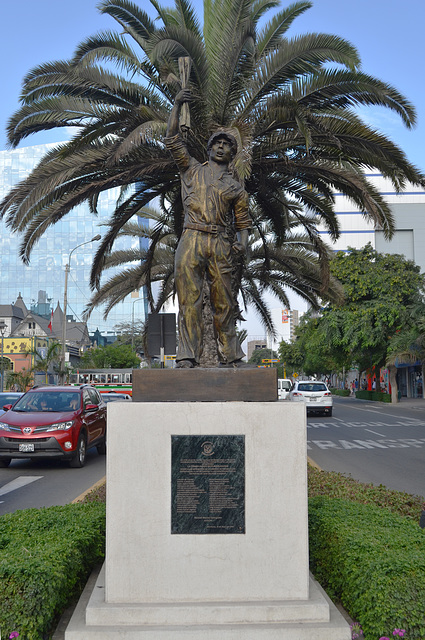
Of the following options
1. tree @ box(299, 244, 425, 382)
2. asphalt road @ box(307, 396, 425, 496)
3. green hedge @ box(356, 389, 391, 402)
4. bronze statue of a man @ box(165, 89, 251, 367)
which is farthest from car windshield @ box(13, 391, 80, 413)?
green hedge @ box(356, 389, 391, 402)

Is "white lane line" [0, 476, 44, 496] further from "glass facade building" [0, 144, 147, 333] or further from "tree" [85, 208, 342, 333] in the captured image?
"glass facade building" [0, 144, 147, 333]

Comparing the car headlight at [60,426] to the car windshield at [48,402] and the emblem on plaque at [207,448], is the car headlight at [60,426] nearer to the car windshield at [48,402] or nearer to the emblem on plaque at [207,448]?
the car windshield at [48,402]

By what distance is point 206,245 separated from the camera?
500 centimetres

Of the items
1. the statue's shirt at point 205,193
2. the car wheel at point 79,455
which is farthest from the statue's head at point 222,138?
the car wheel at point 79,455

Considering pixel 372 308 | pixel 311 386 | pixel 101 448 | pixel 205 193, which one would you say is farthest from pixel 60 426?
pixel 372 308

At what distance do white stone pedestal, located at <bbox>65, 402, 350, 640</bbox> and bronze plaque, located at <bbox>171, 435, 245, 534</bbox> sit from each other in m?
0.04

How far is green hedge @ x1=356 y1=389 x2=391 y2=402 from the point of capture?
131 feet

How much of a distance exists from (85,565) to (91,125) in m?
8.76

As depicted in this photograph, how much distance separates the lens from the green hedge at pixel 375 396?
131 ft

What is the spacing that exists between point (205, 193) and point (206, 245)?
0.45 meters

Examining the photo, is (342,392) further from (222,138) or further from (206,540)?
(206,540)

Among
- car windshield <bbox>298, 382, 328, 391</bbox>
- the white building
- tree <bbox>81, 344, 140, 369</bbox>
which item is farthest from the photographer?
the white building

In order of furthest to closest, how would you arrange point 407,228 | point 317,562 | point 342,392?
point 407,228
point 342,392
point 317,562

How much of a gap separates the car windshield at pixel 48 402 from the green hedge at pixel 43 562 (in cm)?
684
